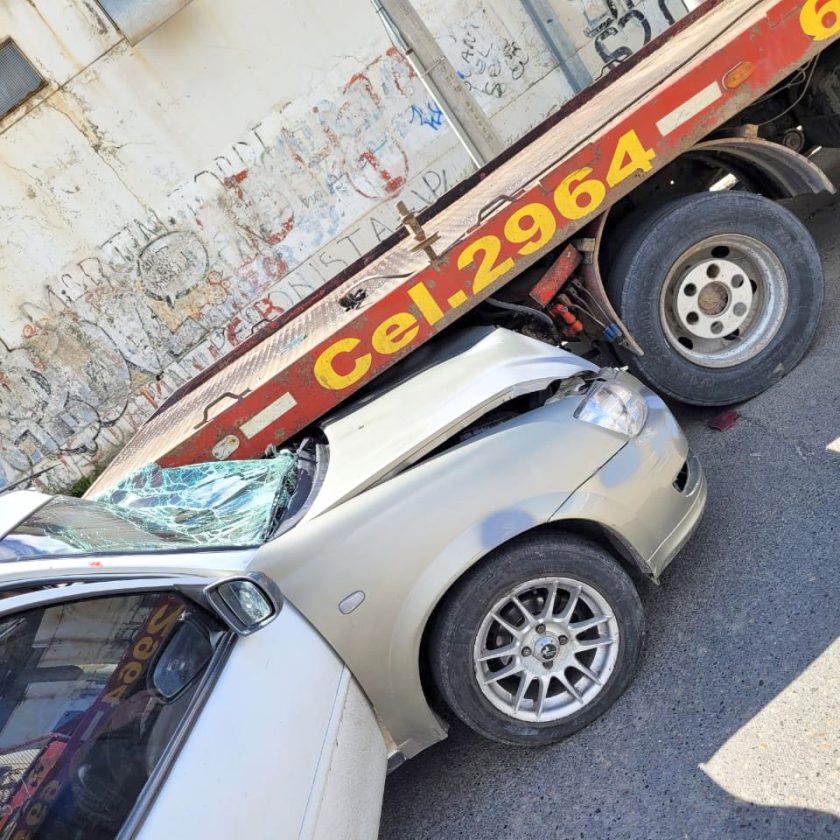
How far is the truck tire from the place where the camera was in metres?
4.01

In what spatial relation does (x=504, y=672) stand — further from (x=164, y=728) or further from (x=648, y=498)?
(x=164, y=728)

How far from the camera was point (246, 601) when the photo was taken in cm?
224

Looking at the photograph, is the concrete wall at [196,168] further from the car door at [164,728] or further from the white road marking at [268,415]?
the car door at [164,728]

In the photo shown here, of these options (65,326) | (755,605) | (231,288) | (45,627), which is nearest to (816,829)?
(755,605)

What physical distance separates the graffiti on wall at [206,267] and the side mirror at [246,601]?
10.2 metres

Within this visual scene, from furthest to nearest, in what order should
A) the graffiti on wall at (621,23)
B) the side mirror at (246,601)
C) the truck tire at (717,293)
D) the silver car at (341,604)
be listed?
the graffiti on wall at (621,23)
the truck tire at (717,293)
the side mirror at (246,601)
the silver car at (341,604)

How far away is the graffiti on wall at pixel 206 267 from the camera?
11.8 metres

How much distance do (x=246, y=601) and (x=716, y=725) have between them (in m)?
1.60

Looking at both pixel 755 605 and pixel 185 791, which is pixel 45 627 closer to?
pixel 185 791

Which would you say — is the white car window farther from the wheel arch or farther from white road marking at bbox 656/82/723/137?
white road marking at bbox 656/82/723/137

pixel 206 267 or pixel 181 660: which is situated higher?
pixel 206 267

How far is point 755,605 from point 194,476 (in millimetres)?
2447

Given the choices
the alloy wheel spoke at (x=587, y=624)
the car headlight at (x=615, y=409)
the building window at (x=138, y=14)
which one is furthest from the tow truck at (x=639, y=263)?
the building window at (x=138, y=14)

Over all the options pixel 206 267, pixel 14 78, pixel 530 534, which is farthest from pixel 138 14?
pixel 530 534
